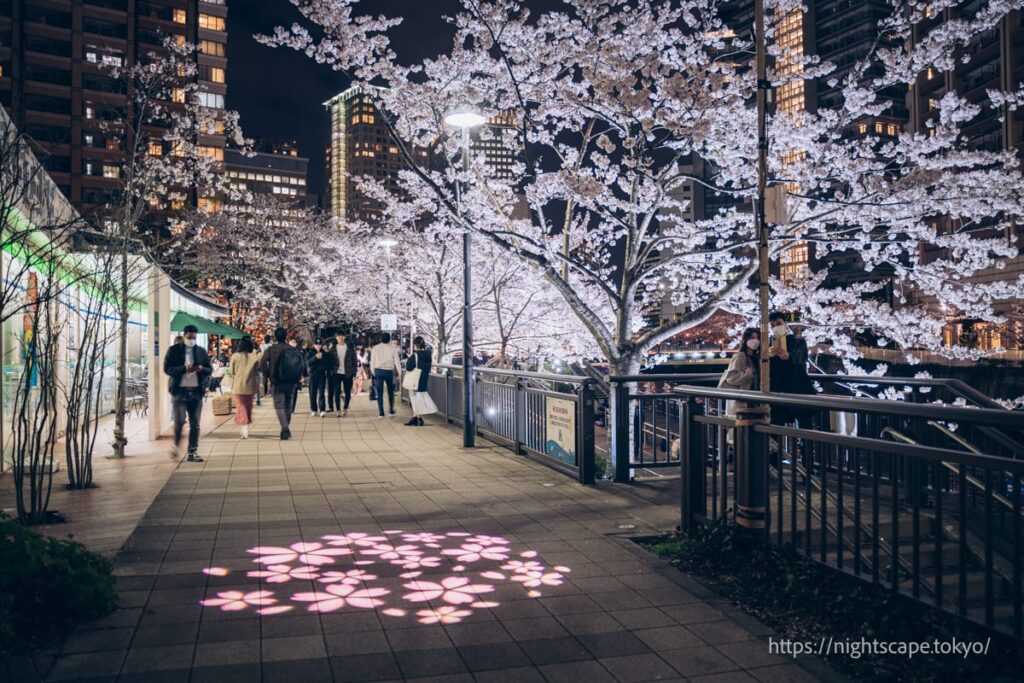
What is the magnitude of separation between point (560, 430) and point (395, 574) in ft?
15.3

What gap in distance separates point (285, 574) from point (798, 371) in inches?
232

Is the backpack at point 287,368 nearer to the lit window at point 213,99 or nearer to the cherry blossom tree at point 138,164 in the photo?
the cherry blossom tree at point 138,164

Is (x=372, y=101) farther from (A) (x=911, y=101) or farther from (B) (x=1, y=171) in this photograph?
(A) (x=911, y=101)

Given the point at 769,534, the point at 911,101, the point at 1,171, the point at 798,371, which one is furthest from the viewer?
the point at 911,101

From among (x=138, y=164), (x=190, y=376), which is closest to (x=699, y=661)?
(x=190, y=376)

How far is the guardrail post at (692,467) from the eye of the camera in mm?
6102

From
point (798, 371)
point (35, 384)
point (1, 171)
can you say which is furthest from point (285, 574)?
point (35, 384)

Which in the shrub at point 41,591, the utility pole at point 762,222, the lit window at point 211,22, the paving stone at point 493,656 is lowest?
the paving stone at point 493,656

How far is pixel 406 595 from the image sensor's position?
4844 millimetres

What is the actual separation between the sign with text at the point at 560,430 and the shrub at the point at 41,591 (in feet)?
18.7

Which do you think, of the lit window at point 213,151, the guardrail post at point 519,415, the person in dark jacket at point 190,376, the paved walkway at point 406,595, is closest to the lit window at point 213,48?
the lit window at point 213,151

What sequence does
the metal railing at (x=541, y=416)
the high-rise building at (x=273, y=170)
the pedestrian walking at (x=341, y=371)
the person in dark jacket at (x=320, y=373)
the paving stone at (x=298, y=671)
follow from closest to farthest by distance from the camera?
the paving stone at (x=298, y=671), the metal railing at (x=541, y=416), the person in dark jacket at (x=320, y=373), the pedestrian walking at (x=341, y=371), the high-rise building at (x=273, y=170)

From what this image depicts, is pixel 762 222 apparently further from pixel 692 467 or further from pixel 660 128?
pixel 660 128

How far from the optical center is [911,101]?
223 ft
